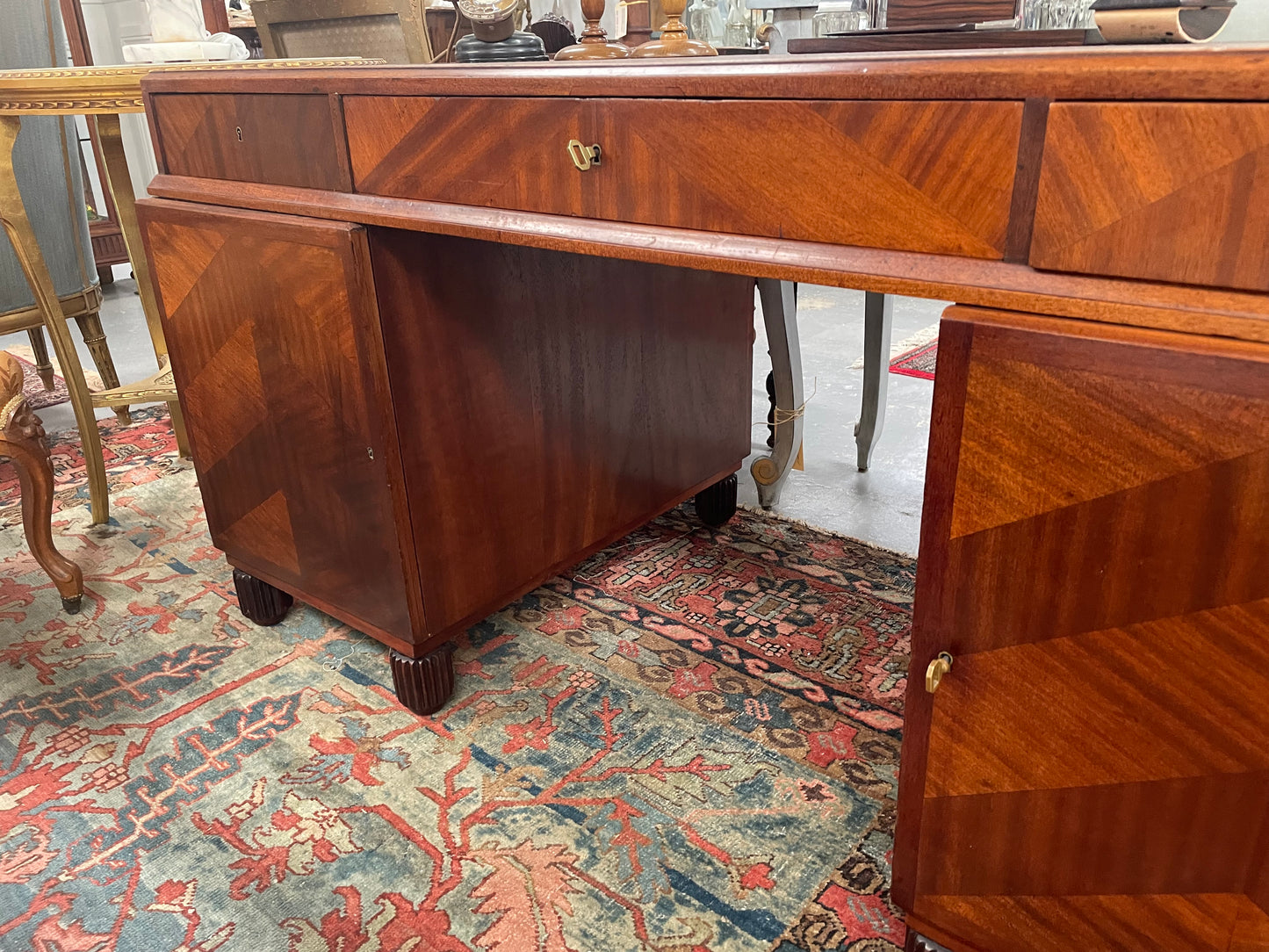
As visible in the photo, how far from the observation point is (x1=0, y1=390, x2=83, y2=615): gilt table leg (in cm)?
154

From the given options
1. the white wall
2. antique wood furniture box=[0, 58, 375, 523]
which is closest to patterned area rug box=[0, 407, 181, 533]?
antique wood furniture box=[0, 58, 375, 523]

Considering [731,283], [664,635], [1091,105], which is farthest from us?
[731,283]

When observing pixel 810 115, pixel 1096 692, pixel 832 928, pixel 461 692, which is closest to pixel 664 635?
pixel 461 692

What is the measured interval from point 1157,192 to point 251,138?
3.58ft

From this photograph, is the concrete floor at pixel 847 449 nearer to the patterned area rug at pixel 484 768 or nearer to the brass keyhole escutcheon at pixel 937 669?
the patterned area rug at pixel 484 768

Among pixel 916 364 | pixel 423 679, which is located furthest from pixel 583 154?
pixel 916 364

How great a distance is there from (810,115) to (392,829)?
0.98 meters

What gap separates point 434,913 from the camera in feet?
3.52

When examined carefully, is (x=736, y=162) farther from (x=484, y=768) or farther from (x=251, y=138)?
(x=484, y=768)

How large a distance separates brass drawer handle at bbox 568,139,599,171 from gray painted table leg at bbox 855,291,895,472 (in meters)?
1.20

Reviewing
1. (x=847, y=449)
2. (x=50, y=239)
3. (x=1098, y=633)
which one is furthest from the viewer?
(x=847, y=449)

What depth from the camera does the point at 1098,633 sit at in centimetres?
72

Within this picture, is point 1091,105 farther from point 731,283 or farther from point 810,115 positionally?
point 731,283

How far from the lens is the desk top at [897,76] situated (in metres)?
0.58
